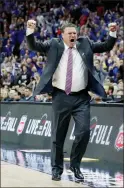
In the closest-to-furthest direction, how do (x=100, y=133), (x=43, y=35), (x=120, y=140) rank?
1. (x=120, y=140)
2. (x=100, y=133)
3. (x=43, y=35)

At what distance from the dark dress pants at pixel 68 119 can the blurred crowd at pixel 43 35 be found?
240 inches

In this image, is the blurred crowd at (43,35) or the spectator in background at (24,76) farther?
the spectator in background at (24,76)

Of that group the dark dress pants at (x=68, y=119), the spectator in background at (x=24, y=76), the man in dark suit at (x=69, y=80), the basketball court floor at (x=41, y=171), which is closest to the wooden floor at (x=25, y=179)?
the basketball court floor at (x=41, y=171)

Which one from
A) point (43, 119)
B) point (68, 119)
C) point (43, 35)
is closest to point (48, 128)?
point (43, 119)

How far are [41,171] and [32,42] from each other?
468 cm

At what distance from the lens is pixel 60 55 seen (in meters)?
5.77

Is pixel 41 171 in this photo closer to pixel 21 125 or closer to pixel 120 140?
pixel 120 140

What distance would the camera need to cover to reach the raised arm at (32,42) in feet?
18.5

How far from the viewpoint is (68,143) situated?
13.1 meters

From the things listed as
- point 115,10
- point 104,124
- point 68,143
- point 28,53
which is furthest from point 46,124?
point 115,10

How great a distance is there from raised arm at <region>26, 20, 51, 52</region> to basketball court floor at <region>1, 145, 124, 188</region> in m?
1.86

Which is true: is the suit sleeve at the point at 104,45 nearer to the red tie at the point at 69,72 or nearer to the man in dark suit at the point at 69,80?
the man in dark suit at the point at 69,80

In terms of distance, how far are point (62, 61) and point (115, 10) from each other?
51.4 feet

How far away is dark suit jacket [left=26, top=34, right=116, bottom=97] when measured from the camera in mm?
5684
